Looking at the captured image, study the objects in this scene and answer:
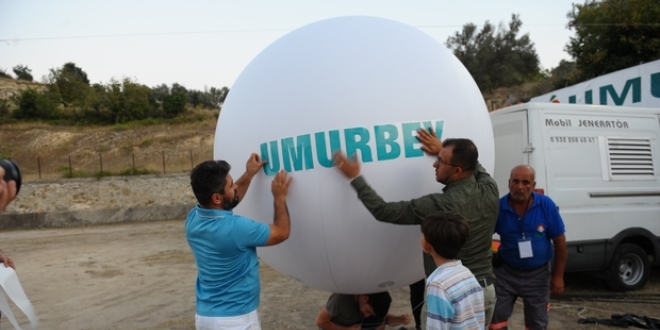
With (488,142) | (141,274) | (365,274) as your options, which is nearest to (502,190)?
(488,142)

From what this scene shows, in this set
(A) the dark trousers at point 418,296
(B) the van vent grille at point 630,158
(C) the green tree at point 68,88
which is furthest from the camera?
(C) the green tree at point 68,88

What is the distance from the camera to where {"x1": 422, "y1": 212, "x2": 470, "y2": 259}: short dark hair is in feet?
6.47

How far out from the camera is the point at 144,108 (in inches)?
1342

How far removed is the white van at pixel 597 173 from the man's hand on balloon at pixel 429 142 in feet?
11.5

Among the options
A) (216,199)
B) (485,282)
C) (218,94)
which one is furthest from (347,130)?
(218,94)

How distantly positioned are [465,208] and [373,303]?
3.93 ft

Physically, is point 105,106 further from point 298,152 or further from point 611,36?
point 298,152

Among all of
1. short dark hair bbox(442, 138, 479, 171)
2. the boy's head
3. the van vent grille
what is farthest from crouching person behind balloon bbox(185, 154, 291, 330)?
the van vent grille

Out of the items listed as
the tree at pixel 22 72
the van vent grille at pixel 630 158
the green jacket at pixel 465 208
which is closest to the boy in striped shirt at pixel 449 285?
the green jacket at pixel 465 208

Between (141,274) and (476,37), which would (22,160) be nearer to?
(141,274)

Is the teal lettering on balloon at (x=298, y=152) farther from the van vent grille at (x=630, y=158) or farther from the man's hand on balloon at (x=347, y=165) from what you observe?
the van vent grille at (x=630, y=158)

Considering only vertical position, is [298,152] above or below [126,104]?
below

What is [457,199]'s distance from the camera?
2.28 metres

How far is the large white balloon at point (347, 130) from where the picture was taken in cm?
221
